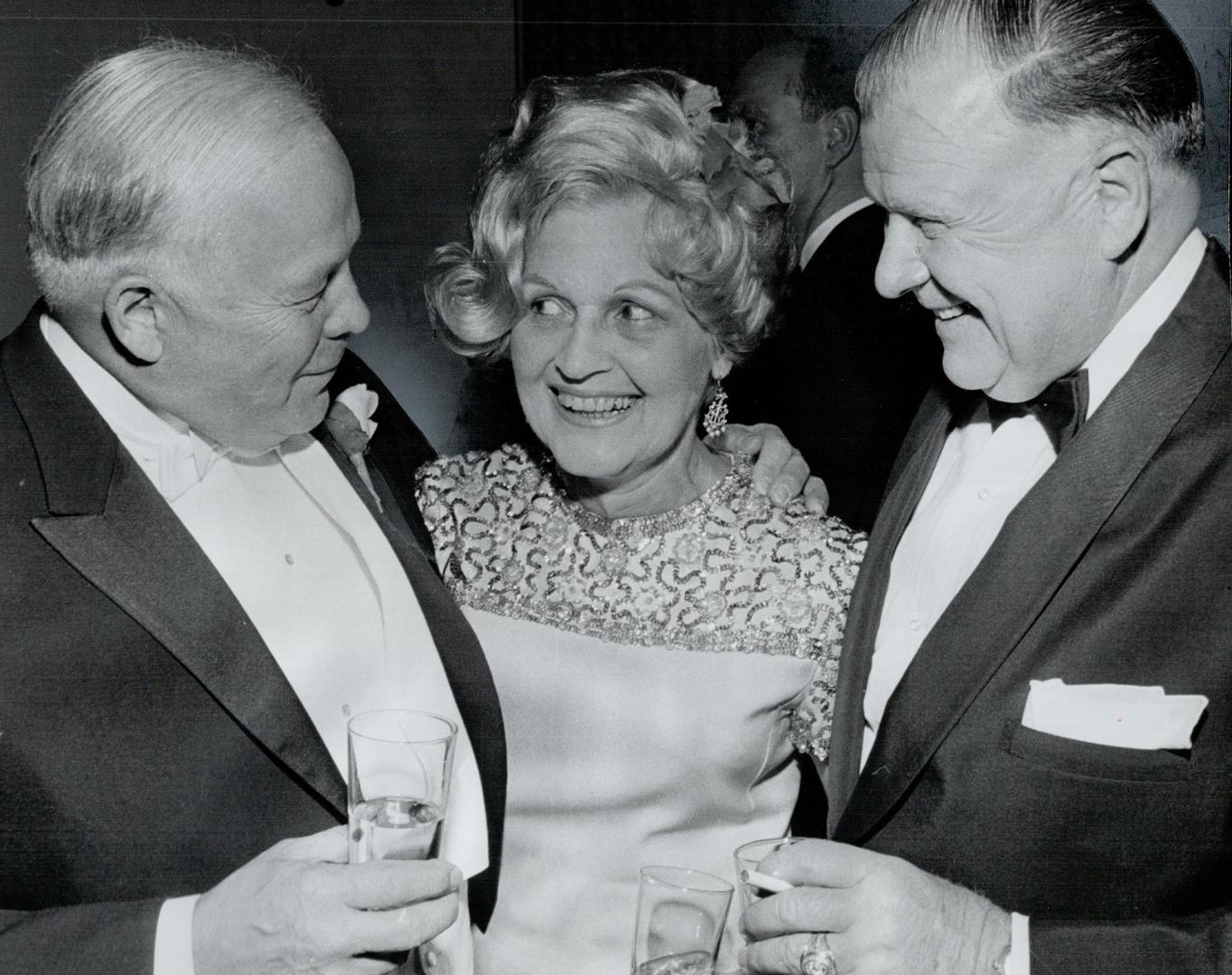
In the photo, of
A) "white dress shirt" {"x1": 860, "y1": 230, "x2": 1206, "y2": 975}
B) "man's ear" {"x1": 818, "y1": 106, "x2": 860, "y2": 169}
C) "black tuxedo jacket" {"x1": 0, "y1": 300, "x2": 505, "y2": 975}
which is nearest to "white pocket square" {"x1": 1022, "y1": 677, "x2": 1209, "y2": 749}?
"white dress shirt" {"x1": 860, "y1": 230, "x2": 1206, "y2": 975}

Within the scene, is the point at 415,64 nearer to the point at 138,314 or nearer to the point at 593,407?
the point at 593,407

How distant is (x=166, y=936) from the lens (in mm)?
1627

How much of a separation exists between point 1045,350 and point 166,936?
147 cm

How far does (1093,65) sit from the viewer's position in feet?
5.46

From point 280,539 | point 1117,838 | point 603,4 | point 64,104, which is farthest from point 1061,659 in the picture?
point 603,4

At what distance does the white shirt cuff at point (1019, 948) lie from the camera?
5.49 feet

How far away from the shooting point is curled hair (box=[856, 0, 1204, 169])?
167cm

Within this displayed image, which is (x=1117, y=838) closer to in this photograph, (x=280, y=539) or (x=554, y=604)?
(x=554, y=604)

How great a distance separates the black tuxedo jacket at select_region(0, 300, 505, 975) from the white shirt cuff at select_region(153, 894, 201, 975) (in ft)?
0.05

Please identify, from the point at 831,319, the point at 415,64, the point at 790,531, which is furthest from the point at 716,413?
the point at 415,64

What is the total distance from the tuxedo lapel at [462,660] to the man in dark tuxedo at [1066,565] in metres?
0.68

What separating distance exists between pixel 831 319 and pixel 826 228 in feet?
0.90

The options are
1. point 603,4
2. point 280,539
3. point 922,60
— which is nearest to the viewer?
point 922,60

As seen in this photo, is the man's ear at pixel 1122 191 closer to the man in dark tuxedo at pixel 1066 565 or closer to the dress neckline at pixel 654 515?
the man in dark tuxedo at pixel 1066 565
